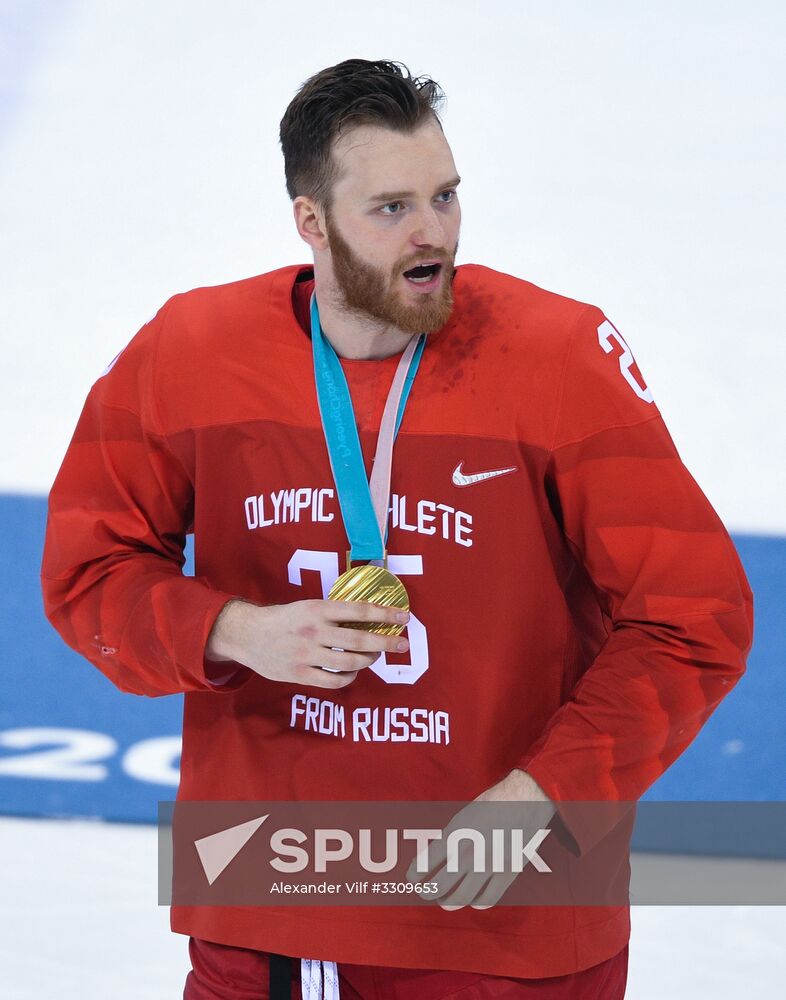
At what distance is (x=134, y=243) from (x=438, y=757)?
252 centimetres

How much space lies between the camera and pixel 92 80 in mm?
4230

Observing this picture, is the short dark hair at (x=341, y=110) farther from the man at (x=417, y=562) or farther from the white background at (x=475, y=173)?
the white background at (x=475, y=173)

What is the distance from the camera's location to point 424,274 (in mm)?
1700

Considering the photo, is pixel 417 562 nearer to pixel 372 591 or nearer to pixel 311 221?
pixel 372 591

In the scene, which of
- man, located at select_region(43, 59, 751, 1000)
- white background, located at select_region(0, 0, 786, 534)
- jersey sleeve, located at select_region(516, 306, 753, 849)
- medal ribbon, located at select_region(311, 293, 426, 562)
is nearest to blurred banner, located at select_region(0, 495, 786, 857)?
white background, located at select_region(0, 0, 786, 534)

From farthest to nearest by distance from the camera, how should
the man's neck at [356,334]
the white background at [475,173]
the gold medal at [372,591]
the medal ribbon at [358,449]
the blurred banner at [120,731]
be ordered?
the white background at [475,173] < the blurred banner at [120,731] < the man's neck at [356,334] < the medal ribbon at [358,449] < the gold medal at [372,591]

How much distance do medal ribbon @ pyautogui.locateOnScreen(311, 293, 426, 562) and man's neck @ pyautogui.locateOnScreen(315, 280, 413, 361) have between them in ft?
0.09

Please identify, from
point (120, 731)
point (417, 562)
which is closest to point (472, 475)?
point (417, 562)

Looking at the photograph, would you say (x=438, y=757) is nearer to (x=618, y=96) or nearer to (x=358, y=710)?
(x=358, y=710)

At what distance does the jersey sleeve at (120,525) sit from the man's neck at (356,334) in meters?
0.22

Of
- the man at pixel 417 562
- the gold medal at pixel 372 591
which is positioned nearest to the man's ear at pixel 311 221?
the man at pixel 417 562

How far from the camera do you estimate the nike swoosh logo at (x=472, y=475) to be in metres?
1.66

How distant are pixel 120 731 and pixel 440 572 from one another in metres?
1.81

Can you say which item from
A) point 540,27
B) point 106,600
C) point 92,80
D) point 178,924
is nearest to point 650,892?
point 178,924
